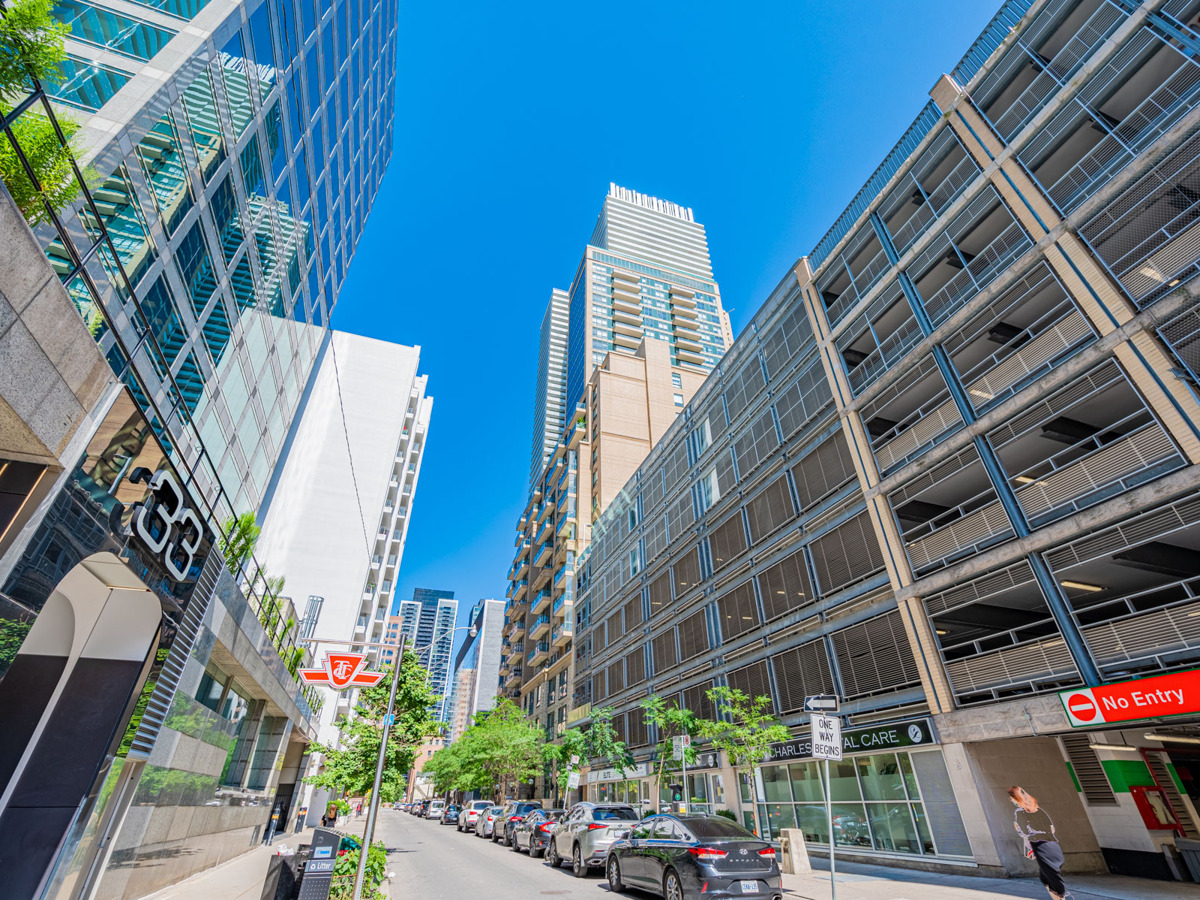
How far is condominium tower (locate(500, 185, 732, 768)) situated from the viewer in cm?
5766

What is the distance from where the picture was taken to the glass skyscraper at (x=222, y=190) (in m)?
10.3

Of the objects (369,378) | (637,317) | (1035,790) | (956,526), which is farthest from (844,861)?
(637,317)

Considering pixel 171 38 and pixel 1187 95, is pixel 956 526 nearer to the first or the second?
pixel 1187 95

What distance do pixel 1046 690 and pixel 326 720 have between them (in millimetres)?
52910

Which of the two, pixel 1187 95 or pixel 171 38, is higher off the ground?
pixel 1187 95

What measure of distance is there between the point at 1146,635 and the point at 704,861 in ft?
35.9

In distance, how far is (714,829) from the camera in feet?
36.3

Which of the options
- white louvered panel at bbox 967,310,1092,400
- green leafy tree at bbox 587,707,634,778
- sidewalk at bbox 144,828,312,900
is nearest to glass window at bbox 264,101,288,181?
sidewalk at bbox 144,828,312,900

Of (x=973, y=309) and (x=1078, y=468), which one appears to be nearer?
(x=1078, y=468)

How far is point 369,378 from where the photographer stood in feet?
227

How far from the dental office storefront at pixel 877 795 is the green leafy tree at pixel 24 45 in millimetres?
21282

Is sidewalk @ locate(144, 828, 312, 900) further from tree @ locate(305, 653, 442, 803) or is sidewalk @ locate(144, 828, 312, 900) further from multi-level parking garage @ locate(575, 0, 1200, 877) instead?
multi-level parking garage @ locate(575, 0, 1200, 877)

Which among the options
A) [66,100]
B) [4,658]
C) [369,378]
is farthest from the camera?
[369,378]

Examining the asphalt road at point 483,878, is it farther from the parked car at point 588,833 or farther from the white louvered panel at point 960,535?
the white louvered panel at point 960,535
